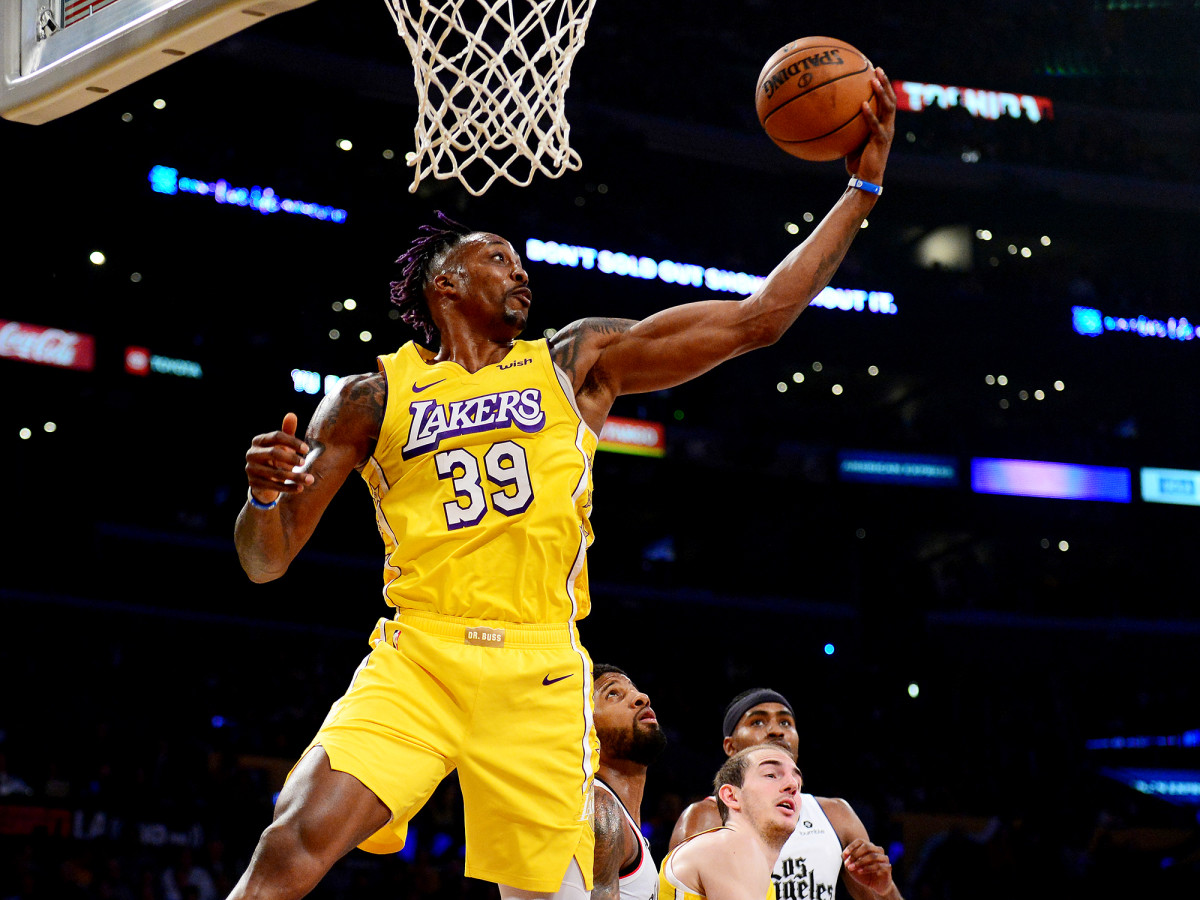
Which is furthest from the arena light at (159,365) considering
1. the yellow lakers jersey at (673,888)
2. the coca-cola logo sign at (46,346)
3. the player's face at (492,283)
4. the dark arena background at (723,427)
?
the player's face at (492,283)

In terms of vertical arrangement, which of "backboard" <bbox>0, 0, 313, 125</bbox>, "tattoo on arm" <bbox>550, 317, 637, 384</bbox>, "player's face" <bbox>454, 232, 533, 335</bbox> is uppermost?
"backboard" <bbox>0, 0, 313, 125</bbox>

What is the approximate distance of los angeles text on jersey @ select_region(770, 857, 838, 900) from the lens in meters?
5.42

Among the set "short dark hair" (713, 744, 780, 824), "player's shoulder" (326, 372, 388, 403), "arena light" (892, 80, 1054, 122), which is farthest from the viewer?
"arena light" (892, 80, 1054, 122)

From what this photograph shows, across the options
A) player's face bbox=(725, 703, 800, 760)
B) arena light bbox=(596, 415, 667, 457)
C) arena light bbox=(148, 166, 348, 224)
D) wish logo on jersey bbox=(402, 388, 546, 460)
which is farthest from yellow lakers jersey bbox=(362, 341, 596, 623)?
arena light bbox=(596, 415, 667, 457)

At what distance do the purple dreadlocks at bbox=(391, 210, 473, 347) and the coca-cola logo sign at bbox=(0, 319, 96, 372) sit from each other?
48.4 ft

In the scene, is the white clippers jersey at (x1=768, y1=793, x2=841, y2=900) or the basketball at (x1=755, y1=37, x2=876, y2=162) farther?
the white clippers jersey at (x1=768, y1=793, x2=841, y2=900)

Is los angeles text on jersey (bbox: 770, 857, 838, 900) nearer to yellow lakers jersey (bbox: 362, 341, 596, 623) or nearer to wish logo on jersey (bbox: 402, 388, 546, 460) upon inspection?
yellow lakers jersey (bbox: 362, 341, 596, 623)

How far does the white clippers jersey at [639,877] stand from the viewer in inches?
182

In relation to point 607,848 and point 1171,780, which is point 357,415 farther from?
point 1171,780

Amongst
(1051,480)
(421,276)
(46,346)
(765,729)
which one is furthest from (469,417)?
(1051,480)

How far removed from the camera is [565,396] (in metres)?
3.81

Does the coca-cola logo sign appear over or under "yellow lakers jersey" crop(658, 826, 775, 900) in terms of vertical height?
over

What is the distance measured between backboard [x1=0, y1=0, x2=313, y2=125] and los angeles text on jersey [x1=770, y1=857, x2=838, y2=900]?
12.1ft

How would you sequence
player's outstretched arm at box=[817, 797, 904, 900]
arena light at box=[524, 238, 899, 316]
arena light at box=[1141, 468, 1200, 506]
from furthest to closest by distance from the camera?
arena light at box=[1141, 468, 1200, 506], arena light at box=[524, 238, 899, 316], player's outstretched arm at box=[817, 797, 904, 900]
